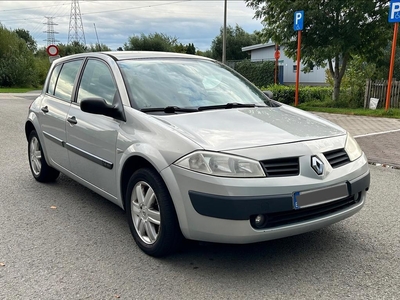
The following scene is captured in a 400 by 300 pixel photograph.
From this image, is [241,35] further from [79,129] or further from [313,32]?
[79,129]

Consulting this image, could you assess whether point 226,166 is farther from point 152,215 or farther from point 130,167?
point 130,167

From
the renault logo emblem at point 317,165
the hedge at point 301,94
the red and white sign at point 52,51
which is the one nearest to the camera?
the renault logo emblem at point 317,165

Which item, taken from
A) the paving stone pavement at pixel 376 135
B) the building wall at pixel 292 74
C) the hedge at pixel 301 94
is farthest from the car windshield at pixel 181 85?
the building wall at pixel 292 74

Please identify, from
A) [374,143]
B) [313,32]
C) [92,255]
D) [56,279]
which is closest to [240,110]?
[92,255]

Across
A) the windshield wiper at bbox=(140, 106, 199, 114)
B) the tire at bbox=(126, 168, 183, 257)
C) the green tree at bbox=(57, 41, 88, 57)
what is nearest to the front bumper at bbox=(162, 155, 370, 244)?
the tire at bbox=(126, 168, 183, 257)

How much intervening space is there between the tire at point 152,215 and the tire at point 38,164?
235cm

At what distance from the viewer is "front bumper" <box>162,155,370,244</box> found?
2.90 metres

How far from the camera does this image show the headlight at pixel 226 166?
2955 mm

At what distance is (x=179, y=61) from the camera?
178 inches

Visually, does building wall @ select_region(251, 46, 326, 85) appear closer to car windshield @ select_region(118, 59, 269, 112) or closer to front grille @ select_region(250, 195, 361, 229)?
car windshield @ select_region(118, 59, 269, 112)

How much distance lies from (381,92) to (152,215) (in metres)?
13.3

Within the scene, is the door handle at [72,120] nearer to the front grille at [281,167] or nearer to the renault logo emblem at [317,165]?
the front grille at [281,167]

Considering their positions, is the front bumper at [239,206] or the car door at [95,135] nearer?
the front bumper at [239,206]

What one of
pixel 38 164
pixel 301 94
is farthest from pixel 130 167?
pixel 301 94
